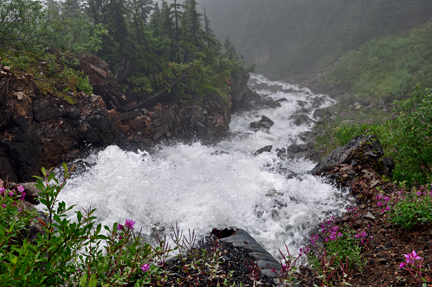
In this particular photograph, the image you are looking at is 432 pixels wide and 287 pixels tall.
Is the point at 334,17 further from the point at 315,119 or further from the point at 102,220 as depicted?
the point at 102,220

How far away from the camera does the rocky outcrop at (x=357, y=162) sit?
644cm

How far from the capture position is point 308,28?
136 ft

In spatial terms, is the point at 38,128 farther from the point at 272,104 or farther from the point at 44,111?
the point at 272,104

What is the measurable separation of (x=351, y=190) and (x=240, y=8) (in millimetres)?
62410

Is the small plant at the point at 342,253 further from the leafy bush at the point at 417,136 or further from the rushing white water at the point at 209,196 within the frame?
the leafy bush at the point at 417,136

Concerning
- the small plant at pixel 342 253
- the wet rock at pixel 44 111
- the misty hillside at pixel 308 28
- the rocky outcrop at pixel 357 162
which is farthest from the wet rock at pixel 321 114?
the wet rock at pixel 44 111

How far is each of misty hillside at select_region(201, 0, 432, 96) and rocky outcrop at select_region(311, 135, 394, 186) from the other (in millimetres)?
25820

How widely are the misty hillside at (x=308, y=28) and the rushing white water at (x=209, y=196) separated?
1112 inches

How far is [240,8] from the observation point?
57.2 metres

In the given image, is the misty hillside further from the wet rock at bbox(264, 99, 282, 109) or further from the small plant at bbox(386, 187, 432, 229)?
the small plant at bbox(386, 187, 432, 229)

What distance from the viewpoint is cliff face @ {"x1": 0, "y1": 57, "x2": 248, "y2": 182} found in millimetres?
7306

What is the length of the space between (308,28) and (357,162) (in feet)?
141

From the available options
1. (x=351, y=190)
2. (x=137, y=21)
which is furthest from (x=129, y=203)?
(x=137, y=21)

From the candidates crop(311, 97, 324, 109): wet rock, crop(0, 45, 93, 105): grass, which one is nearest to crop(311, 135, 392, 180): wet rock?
crop(0, 45, 93, 105): grass
